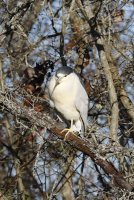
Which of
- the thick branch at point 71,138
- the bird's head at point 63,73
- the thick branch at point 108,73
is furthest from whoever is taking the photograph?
the bird's head at point 63,73

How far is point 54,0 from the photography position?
559 cm

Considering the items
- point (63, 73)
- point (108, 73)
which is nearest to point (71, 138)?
point (63, 73)

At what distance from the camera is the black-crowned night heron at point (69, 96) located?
4.30 metres

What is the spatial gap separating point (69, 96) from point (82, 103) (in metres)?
0.12

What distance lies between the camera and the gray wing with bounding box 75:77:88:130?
4.40 metres

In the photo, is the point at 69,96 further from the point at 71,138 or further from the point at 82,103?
the point at 71,138

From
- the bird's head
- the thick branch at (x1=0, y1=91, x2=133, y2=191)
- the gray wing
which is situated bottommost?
the thick branch at (x1=0, y1=91, x2=133, y2=191)

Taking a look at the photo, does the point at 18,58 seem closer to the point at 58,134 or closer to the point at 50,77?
the point at 50,77

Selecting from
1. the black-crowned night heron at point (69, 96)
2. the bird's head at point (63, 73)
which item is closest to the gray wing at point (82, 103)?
the black-crowned night heron at point (69, 96)

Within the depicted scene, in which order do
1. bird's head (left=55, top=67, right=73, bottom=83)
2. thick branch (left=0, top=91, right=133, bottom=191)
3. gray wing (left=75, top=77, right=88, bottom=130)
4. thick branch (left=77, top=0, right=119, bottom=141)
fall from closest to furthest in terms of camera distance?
thick branch (left=0, top=91, right=133, bottom=191), thick branch (left=77, top=0, right=119, bottom=141), bird's head (left=55, top=67, right=73, bottom=83), gray wing (left=75, top=77, right=88, bottom=130)

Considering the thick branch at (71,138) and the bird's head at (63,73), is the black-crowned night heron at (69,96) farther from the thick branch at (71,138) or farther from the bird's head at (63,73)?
the thick branch at (71,138)

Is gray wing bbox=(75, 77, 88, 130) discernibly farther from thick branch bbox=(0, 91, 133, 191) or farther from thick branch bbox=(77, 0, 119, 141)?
→ thick branch bbox=(0, 91, 133, 191)

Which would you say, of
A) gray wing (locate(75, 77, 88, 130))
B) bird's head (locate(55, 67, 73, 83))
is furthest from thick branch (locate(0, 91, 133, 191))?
gray wing (locate(75, 77, 88, 130))

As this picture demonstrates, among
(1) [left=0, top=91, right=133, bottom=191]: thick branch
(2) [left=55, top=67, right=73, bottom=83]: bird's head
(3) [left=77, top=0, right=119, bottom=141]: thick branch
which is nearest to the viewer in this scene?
(1) [left=0, top=91, right=133, bottom=191]: thick branch
